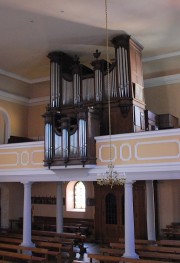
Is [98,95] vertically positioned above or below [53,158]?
above

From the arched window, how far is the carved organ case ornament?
6.27 m

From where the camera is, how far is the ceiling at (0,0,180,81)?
10906mm

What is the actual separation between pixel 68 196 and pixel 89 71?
7.32m

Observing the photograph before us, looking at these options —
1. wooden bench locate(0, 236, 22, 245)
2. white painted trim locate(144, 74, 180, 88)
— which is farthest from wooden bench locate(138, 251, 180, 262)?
white painted trim locate(144, 74, 180, 88)

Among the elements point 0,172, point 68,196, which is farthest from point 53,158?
point 68,196

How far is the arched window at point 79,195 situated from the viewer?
18.7m

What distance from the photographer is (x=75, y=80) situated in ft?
45.5

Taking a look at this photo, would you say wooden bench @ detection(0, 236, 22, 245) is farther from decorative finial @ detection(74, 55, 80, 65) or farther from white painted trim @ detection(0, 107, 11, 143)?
decorative finial @ detection(74, 55, 80, 65)

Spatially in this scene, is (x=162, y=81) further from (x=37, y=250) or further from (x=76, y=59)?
(x=37, y=250)

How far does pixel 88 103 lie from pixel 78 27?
2874mm

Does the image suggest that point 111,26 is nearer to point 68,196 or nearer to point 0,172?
point 0,172

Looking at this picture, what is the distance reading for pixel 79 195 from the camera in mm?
18859

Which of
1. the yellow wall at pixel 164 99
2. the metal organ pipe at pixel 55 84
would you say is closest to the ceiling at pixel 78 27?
the metal organ pipe at pixel 55 84

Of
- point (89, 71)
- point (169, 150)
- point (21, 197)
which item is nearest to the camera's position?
point (169, 150)
